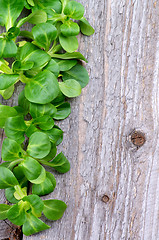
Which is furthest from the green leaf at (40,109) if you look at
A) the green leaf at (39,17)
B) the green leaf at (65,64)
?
the green leaf at (39,17)

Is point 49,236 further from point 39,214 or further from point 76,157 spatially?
point 76,157

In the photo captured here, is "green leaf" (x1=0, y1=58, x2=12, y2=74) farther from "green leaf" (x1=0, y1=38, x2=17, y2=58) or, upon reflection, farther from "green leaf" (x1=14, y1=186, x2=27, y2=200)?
"green leaf" (x1=14, y1=186, x2=27, y2=200)

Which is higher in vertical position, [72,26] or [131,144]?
[72,26]

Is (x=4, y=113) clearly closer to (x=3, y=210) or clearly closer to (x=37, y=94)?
(x=37, y=94)

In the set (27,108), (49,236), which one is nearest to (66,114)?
(27,108)

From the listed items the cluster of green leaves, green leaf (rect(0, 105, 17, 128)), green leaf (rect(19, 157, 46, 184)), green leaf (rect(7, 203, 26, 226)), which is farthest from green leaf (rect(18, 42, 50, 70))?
green leaf (rect(7, 203, 26, 226))

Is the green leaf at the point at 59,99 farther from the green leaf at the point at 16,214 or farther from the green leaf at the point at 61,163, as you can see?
the green leaf at the point at 16,214

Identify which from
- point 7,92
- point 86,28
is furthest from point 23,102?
point 86,28
